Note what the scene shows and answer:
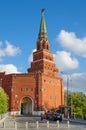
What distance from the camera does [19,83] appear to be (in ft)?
324

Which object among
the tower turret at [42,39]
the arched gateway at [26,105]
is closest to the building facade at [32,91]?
the arched gateway at [26,105]

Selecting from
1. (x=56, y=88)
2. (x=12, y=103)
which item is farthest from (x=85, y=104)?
(x=12, y=103)

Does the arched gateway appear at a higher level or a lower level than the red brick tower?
lower

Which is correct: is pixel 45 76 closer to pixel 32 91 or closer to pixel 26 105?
pixel 32 91

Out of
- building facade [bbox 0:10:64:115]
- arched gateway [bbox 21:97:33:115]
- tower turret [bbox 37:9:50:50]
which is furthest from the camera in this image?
tower turret [bbox 37:9:50:50]

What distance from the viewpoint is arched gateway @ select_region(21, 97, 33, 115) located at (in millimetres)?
99438

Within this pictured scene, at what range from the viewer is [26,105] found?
102375 mm

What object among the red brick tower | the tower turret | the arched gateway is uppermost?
the tower turret

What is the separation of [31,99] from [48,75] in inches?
394

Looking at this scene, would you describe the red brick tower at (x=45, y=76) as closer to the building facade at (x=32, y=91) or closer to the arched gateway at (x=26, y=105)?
the building facade at (x=32, y=91)

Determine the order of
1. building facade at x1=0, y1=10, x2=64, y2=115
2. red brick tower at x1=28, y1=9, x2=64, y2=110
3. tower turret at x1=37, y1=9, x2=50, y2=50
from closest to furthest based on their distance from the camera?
building facade at x1=0, y1=10, x2=64, y2=115 → red brick tower at x1=28, y1=9, x2=64, y2=110 → tower turret at x1=37, y1=9, x2=50, y2=50

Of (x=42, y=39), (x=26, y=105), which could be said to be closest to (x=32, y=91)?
(x=26, y=105)

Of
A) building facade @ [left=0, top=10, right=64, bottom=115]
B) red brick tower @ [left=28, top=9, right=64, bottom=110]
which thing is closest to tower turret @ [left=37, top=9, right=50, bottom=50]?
red brick tower @ [left=28, top=9, right=64, bottom=110]

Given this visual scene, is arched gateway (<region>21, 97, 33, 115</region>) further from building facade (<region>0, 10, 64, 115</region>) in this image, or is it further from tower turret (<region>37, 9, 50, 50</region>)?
tower turret (<region>37, 9, 50, 50</region>)
